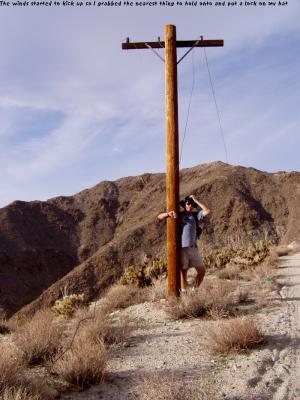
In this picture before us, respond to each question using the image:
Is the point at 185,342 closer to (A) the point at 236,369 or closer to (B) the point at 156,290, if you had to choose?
(A) the point at 236,369

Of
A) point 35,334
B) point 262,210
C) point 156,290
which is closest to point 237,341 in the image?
point 35,334

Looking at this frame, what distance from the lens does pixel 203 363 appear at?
5773 mm

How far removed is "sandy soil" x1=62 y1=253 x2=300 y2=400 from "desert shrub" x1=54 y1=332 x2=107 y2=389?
0.34ft

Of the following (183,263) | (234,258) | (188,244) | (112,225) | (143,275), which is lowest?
(143,275)

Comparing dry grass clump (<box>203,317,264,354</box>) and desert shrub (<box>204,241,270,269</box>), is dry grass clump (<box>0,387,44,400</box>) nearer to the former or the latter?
dry grass clump (<box>203,317,264,354</box>)

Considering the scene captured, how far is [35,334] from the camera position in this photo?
6215 mm

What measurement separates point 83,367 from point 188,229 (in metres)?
4.65

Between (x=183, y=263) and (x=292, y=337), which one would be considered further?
(x=183, y=263)

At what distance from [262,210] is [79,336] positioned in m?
56.9

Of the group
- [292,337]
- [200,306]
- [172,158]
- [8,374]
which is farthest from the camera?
[172,158]

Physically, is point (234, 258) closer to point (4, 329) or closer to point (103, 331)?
point (4, 329)

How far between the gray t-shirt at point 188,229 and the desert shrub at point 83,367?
4.25m

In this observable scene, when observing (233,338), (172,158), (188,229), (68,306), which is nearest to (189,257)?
(188,229)

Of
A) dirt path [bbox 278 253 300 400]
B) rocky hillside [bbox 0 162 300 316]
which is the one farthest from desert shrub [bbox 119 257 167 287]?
rocky hillside [bbox 0 162 300 316]
